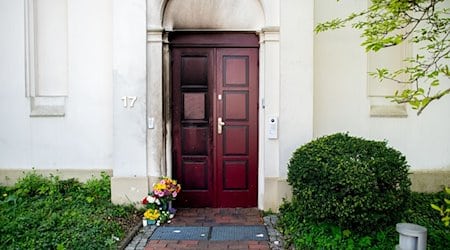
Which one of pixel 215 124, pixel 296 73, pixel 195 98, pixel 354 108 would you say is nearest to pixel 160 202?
pixel 215 124

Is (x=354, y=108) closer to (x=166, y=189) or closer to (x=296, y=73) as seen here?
(x=296, y=73)

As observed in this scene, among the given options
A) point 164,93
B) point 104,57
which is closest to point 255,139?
point 164,93

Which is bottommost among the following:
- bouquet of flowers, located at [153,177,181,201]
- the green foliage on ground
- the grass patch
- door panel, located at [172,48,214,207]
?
the grass patch

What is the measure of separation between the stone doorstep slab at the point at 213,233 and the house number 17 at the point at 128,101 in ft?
6.23

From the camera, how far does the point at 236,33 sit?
23.5 feet

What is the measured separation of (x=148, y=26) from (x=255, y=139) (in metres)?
2.43

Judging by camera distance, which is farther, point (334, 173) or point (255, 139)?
point (255, 139)

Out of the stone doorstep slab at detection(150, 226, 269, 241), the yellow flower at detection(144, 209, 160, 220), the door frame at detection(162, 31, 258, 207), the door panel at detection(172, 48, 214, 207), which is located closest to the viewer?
the stone doorstep slab at detection(150, 226, 269, 241)

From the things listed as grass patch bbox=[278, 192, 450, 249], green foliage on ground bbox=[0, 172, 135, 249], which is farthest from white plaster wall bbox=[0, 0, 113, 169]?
grass patch bbox=[278, 192, 450, 249]

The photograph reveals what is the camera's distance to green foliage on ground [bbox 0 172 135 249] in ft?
16.6

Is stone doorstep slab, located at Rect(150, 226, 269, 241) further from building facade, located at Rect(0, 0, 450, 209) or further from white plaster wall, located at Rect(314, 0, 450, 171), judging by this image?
white plaster wall, located at Rect(314, 0, 450, 171)

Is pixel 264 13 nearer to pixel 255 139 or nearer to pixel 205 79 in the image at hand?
pixel 205 79

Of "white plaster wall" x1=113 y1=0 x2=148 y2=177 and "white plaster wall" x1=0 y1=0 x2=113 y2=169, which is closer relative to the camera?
"white plaster wall" x1=113 y1=0 x2=148 y2=177

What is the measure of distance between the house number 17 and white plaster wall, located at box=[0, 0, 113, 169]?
67 cm
